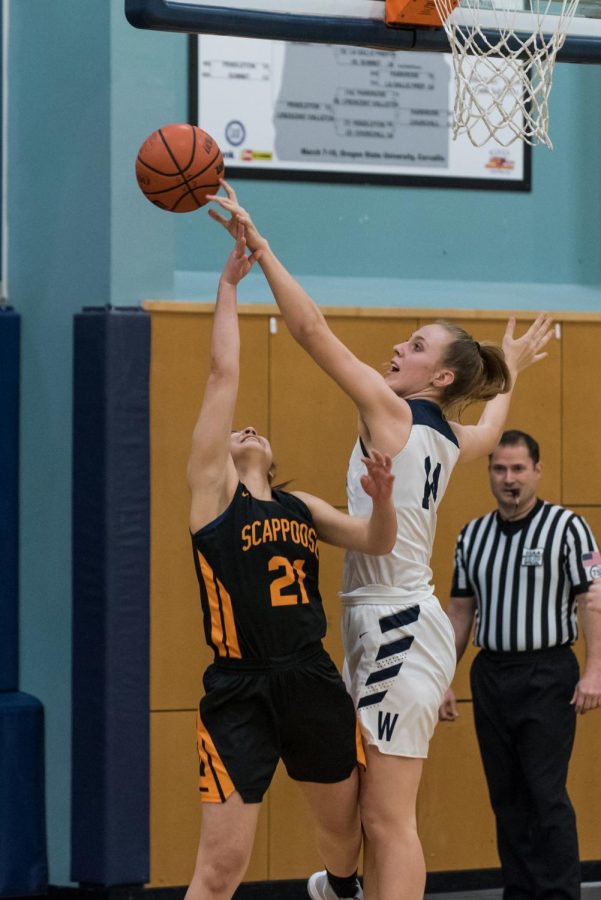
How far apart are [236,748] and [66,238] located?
306 centimetres

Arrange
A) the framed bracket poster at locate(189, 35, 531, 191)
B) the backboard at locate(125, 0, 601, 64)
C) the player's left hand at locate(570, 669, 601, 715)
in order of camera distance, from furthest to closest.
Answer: the framed bracket poster at locate(189, 35, 531, 191) < the player's left hand at locate(570, 669, 601, 715) < the backboard at locate(125, 0, 601, 64)

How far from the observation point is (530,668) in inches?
248

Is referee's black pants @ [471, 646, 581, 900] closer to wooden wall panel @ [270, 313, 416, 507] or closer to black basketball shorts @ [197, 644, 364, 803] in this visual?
wooden wall panel @ [270, 313, 416, 507]

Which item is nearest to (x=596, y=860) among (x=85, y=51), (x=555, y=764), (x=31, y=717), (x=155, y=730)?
(x=555, y=764)

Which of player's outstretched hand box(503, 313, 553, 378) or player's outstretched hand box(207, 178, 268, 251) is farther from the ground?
player's outstretched hand box(207, 178, 268, 251)

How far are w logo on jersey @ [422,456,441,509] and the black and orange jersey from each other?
0.52 meters

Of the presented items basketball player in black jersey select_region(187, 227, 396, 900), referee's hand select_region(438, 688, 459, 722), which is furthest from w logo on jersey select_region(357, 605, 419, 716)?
referee's hand select_region(438, 688, 459, 722)

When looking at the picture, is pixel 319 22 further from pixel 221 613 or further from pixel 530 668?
pixel 530 668

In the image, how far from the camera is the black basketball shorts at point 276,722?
4.68 metres

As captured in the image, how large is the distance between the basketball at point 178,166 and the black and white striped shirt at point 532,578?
89.4 inches

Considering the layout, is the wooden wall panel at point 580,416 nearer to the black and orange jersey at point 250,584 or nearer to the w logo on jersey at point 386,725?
the w logo on jersey at point 386,725

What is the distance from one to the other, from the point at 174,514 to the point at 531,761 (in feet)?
6.18

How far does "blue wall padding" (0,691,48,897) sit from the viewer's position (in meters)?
6.72

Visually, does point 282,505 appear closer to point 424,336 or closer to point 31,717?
point 424,336
